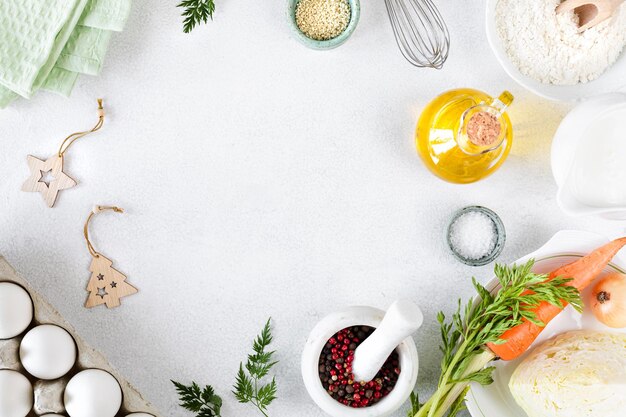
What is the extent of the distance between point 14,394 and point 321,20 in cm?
73

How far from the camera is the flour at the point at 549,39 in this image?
1.08 metres

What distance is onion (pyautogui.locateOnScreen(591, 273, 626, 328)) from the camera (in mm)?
1060

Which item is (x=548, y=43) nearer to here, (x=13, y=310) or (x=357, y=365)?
(x=357, y=365)

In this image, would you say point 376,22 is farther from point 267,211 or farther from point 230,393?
point 230,393

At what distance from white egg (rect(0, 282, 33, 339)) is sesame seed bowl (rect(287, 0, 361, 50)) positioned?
23.1 inches

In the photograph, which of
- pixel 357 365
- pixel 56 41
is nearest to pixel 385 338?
pixel 357 365

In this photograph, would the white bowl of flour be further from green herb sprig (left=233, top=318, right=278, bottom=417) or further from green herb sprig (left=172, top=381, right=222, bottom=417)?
green herb sprig (left=172, top=381, right=222, bottom=417)

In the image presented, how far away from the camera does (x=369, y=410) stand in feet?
3.35

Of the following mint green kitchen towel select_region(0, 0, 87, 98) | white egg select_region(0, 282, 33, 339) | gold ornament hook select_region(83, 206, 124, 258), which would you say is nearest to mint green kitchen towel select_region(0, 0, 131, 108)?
mint green kitchen towel select_region(0, 0, 87, 98)

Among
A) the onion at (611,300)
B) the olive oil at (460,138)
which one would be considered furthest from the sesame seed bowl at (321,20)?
the onion at (611,300)

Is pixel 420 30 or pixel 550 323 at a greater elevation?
pixel 420 30

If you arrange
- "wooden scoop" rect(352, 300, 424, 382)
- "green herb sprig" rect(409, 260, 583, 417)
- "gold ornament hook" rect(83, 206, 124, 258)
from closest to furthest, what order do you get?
"wooden scoop" rect(352, 300, 424, 382) → "green herb sprig" rect(409, 260, 583, 417) → "gold ornament hook" rect(83, 206, 124, 258)

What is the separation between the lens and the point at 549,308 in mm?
1049

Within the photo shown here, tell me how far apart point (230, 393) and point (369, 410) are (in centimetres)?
25
